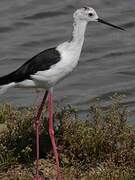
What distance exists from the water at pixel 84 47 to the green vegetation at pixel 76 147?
2549mm

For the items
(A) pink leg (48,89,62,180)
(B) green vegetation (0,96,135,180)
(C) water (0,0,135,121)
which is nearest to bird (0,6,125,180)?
(A) pink leg (48,89,62,180)

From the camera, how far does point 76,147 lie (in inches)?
279

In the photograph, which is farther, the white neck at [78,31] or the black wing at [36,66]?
the white neck at [78,31]

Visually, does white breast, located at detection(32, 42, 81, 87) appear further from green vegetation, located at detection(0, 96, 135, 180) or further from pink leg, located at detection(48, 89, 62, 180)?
green vegetation, located at detection(0, 96, 135, 180)

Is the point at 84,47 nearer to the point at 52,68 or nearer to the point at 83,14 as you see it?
the point at 83,14

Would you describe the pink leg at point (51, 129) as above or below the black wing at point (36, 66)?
below

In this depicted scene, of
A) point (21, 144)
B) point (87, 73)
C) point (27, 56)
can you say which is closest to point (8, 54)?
point (27, 56)

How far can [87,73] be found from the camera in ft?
37.4

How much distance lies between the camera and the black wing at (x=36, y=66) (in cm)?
686

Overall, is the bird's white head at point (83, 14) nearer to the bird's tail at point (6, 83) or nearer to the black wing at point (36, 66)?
the black wing at point (36, 66)

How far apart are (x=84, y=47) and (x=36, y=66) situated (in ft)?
18.4

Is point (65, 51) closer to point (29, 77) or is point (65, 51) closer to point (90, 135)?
point (29, 77)

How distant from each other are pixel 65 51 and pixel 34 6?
7841 mm

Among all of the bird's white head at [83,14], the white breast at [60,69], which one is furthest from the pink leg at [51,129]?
the bird's white head at [83,14]
